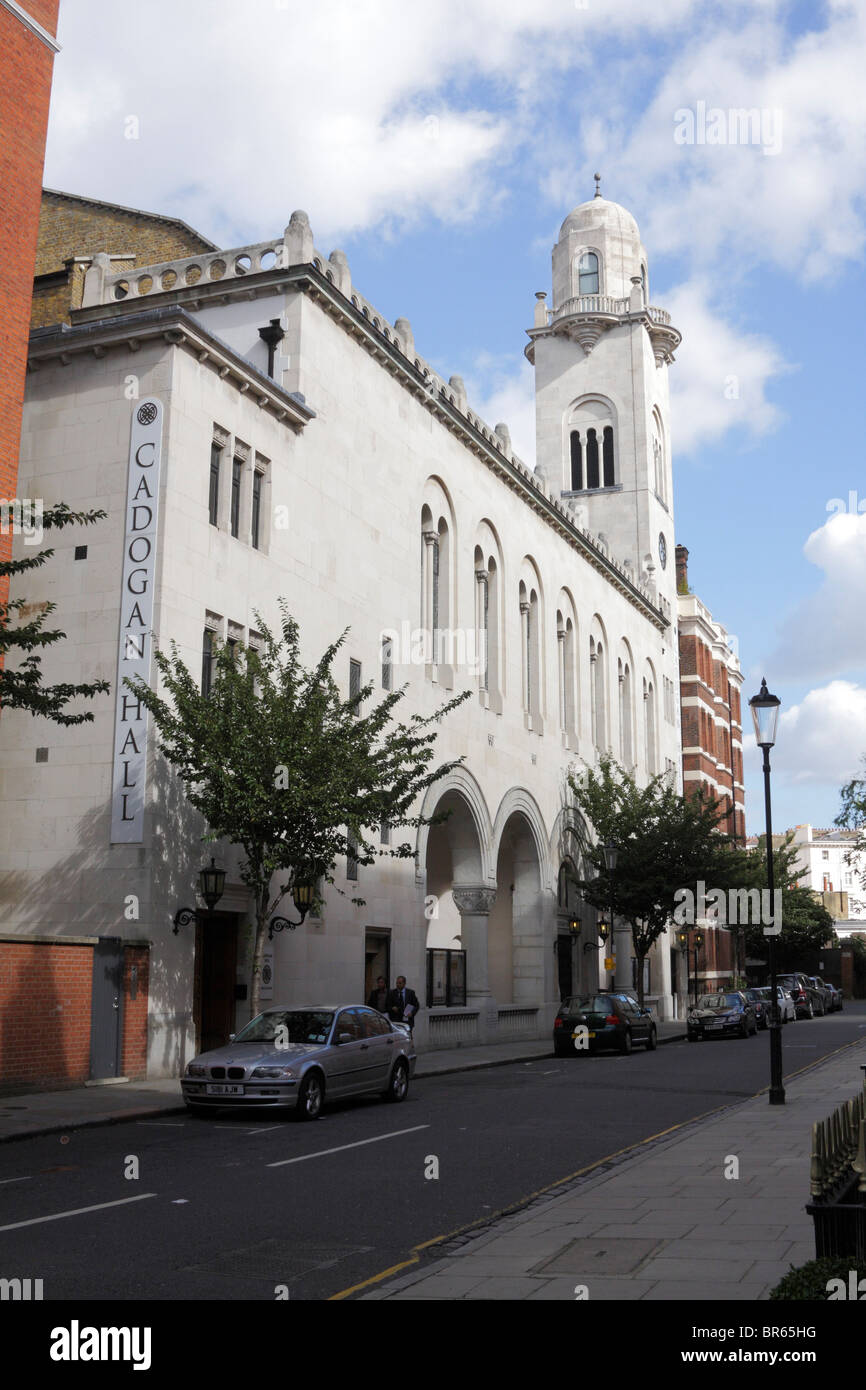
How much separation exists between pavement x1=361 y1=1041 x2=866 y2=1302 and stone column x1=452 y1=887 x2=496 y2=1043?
2007 centimetres

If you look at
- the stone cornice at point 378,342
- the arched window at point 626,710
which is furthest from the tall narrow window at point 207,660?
the arched window at point 626,710

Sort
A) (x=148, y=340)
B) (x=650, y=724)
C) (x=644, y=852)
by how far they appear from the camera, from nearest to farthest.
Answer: (x=148, y=340) → (x=644, y=852) → (x=650, y=724)

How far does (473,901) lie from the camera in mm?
33500

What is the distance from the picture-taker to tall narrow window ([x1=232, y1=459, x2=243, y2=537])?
942 inches

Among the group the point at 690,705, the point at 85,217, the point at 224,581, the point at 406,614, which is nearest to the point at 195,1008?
the point at 224,581

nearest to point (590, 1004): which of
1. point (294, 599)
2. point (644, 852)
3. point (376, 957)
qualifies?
point (376, 957)

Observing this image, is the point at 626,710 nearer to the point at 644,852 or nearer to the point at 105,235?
the point at 644,852

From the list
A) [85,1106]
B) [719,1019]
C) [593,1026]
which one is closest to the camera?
[85,1106]

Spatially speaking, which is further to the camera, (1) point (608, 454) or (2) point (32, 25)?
(1) point (608, 454)

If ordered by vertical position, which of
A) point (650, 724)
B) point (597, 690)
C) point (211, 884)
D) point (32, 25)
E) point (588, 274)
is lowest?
point (211, 884)

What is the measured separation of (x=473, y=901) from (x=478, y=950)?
4.14 feet

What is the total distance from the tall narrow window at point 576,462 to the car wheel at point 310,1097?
1831 inches

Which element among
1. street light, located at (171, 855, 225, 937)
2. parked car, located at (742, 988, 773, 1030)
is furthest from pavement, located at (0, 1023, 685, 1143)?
parked car, located at (742, 988, 773, 1030)
